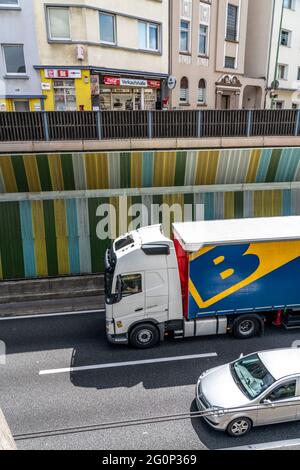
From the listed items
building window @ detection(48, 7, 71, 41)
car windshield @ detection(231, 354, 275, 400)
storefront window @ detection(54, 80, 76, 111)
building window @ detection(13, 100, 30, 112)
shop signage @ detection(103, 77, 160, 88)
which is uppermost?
building window @ detection(48, 7, 71, 41)

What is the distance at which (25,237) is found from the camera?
538 inches

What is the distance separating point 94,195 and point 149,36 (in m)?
19.0

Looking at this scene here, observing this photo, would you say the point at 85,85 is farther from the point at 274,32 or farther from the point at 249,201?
the point at 274,32

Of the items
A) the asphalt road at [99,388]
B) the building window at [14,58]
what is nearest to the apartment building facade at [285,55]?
the building window at [14,58]

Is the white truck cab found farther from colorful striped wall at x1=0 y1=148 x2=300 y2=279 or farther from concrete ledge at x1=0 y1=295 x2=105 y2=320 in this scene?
colorful striped wall at x1=0 y1=148 x2=300 y2=279

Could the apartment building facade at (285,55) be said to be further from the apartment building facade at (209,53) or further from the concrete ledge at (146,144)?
the concrete ledge at (146,144)

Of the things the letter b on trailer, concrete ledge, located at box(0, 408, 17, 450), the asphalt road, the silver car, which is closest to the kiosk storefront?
the asphalt road

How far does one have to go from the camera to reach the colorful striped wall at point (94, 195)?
1346 centimetres

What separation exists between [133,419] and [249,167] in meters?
11.0

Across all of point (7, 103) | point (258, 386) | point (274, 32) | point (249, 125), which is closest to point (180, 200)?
point (249, 125)

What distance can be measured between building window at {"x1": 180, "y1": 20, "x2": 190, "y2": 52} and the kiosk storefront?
159 inches

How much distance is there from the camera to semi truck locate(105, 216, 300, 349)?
9852mm

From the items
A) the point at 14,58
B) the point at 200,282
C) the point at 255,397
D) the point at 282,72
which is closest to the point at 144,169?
the point at 200,282

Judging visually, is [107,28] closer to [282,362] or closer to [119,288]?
[119,288]
